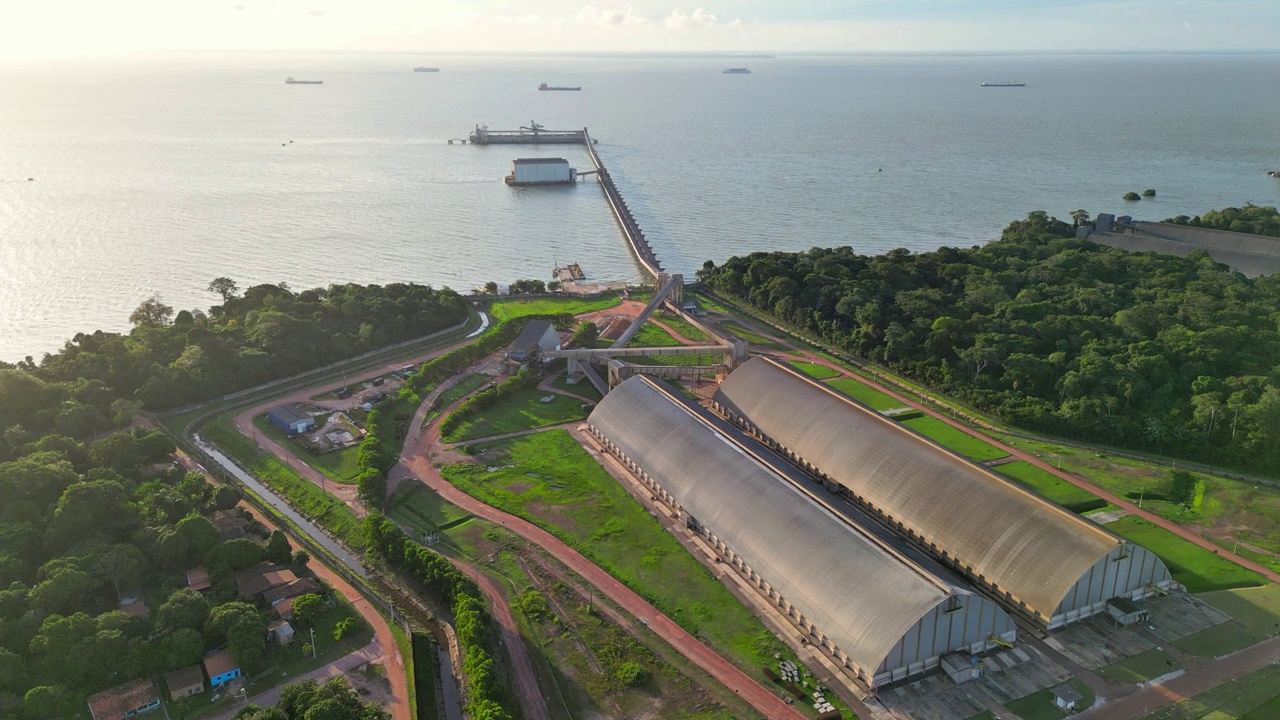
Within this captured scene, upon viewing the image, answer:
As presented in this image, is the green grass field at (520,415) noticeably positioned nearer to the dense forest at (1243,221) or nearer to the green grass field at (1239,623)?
the green grass field at (1239,623)

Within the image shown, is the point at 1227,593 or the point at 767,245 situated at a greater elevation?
the point at 767,245

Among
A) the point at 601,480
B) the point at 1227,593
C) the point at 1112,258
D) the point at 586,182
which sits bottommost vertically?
the point at 1227,593

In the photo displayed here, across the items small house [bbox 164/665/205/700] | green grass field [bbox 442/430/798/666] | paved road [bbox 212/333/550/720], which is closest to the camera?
small house [bbox 164/665/205/700]

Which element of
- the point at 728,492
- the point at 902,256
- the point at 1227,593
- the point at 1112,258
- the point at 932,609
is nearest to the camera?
the point at 932,609

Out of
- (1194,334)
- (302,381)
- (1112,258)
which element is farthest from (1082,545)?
(1112,258)

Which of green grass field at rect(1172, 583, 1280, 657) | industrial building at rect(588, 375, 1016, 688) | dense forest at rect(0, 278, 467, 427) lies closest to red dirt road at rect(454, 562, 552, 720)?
industrial building at rect(588, 375, 1016, 688)

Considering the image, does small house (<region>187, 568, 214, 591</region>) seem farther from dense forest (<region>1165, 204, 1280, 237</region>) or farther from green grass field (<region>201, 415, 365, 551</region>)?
dense forest (<region>1165, 204, 1280, 237</region>)

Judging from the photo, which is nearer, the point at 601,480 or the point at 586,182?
the point at 601,480

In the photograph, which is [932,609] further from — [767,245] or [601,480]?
[767,245]

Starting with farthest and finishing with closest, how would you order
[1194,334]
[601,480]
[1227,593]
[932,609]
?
[1194,334] < [601,480] < [1227,593] < [932,609]
